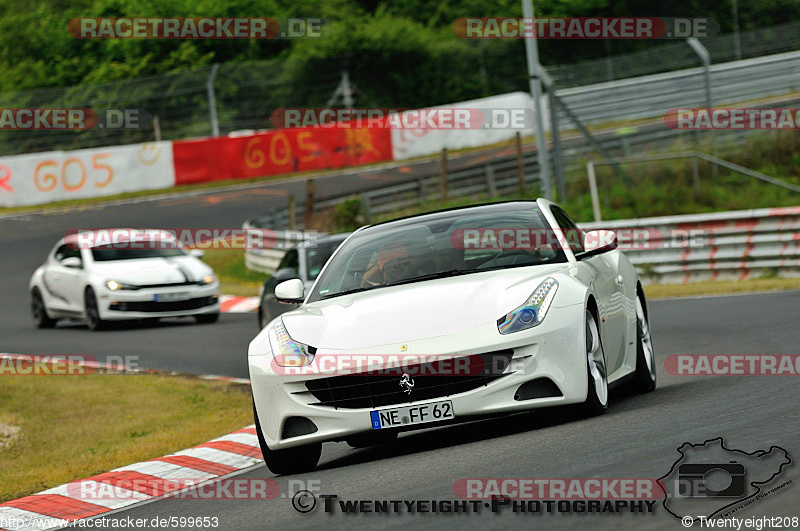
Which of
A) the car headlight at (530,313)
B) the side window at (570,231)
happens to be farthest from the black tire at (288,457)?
the side window at (570,231)

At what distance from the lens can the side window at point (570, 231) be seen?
9250 millimetres

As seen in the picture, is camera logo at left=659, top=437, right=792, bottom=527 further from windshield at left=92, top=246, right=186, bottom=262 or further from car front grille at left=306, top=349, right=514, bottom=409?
windshield at left=92, top=246, right=186, bottom=262

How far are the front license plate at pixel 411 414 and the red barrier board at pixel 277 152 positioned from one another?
3484 cm

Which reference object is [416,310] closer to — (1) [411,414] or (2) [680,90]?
(1) [411,414]

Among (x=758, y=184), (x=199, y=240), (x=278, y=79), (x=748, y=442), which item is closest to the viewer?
(x=748, y=442)

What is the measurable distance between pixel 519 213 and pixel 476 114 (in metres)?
38.5

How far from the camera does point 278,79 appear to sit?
149 ft

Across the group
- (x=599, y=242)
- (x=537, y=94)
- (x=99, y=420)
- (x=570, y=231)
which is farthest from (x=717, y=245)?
(x=599, y=242)

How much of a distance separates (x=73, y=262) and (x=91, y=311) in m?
0.92

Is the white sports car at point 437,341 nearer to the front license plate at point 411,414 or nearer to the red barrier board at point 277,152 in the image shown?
the front license plate at point 411,414

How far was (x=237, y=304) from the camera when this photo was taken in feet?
78.7

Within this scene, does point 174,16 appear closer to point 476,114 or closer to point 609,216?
point 476,114

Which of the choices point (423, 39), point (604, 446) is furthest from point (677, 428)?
point (423, 39)

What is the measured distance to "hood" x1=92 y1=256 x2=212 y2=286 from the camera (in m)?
20.6
